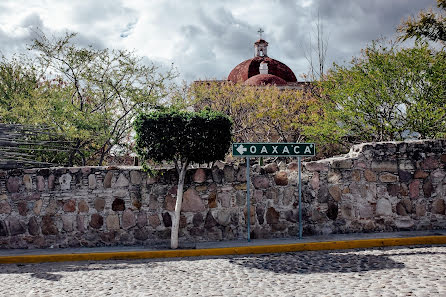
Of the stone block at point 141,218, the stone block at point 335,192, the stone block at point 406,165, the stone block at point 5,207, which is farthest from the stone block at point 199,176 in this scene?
the stone block at point 406,165

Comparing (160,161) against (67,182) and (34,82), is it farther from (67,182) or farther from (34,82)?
(34,82)

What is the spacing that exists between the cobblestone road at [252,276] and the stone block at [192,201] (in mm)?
1310

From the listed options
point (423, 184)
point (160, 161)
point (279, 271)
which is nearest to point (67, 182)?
point (160, 161)

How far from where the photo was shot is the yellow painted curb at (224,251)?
723 centimetres

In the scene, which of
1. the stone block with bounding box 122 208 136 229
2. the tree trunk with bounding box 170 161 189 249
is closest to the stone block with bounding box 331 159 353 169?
the tree trunk with bounding box 170 161 189 249

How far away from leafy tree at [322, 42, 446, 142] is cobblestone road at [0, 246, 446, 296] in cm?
557

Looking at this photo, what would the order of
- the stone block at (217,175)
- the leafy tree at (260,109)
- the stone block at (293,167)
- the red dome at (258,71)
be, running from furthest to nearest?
the red dome at (258,71), the leafy tree at (260,109), the stone block at (293,167), the stone block at (217,175)

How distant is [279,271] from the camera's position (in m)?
5.79

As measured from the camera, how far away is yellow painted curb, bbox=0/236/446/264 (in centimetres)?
723

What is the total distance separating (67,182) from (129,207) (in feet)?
4.50

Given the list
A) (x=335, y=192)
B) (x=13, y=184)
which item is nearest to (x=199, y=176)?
(x=335, y=192)

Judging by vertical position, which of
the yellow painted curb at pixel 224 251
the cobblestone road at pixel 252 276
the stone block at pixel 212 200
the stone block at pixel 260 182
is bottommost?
the cobblestone road at pixel 252 276

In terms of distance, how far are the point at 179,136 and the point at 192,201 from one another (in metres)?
1.50

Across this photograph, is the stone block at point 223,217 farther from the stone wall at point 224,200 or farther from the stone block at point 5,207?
the stone block at point 5,207
